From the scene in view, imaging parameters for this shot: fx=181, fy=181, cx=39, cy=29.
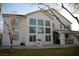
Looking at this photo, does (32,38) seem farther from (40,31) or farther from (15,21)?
(15,21)

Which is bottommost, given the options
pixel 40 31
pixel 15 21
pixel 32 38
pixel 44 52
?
pixel 44 52

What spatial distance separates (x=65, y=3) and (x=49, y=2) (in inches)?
14.7

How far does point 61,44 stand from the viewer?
4.21 meters

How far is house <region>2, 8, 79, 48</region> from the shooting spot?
4.16m

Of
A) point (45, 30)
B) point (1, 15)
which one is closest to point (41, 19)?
point (45, 30)

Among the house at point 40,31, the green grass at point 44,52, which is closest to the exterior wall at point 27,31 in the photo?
the house at point 40,31

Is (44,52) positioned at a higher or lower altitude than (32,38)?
lower

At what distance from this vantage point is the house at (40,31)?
13.7 ft

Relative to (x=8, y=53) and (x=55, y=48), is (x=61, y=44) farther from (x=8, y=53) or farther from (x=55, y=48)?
(x=8, y=53)

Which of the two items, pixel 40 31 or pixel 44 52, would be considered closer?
pixel 44 52

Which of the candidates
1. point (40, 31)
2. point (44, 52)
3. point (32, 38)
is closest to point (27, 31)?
point (32, 38)

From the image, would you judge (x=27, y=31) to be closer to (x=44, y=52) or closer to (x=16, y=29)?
(x=16, y=29)

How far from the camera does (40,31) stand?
4.25 m

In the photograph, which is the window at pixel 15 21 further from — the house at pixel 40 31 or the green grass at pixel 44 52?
the green grass at pixel 44 52
